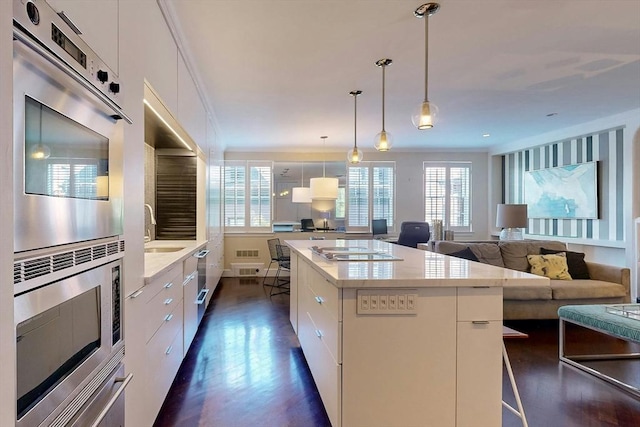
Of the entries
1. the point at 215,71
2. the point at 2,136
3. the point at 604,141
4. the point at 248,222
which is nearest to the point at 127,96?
the point at 2,136

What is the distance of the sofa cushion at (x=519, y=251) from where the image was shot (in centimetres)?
422

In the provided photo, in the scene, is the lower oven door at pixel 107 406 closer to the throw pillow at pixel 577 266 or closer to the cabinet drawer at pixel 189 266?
the cabinet drawer at pixel 189 266

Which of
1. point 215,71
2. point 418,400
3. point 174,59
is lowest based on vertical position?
point 418,400

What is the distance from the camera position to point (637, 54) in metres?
2.99

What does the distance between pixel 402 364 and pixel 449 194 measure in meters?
6.30

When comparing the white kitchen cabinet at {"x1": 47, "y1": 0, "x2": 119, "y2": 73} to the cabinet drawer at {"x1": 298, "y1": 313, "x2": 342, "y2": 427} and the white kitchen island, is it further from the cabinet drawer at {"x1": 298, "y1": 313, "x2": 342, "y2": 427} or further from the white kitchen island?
the cabinet drawer at {"x1": 298, "y1": 313, "x2": 342, "y2": 427}

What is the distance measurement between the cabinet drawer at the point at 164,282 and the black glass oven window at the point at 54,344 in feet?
1.85

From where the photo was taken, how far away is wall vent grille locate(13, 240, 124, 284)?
77 cm

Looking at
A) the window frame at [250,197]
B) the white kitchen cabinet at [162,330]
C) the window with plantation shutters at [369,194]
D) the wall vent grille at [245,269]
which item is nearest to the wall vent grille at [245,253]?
the wall vent grille at [245,269]

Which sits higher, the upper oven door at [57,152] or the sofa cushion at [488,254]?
the upper oven door at [57,152]

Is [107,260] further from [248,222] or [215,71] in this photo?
[248,222]

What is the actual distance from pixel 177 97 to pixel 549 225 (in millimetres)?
6303

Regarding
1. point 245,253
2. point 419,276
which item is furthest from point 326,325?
point 245,253

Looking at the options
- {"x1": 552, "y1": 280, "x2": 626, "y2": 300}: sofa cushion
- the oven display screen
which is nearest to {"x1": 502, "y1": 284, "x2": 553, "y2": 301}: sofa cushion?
{"x1": 552, "y1": 280, "x2": 626, "y2": 300}: sofa cushion
